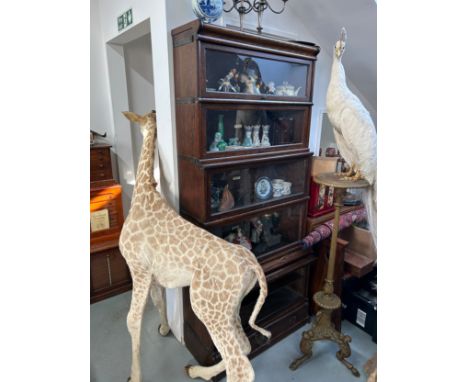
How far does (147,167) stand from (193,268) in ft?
1.83

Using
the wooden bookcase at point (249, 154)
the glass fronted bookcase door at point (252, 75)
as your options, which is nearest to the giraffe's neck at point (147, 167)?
the wooden bookcase at point (249, 154)

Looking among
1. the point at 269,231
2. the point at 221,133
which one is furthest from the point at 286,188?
the point at 221,133

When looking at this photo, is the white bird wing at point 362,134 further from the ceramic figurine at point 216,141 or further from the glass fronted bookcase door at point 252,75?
the ceramic figurine at point 216,141

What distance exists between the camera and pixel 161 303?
69.9 inches

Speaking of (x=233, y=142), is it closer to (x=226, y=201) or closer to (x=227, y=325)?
(x=226, y=201)

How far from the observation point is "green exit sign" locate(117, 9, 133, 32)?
157 centimetres

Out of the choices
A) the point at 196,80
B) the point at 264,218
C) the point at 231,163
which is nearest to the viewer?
the point at 196,80

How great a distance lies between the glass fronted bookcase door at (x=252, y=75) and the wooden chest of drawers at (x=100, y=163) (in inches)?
43.2
